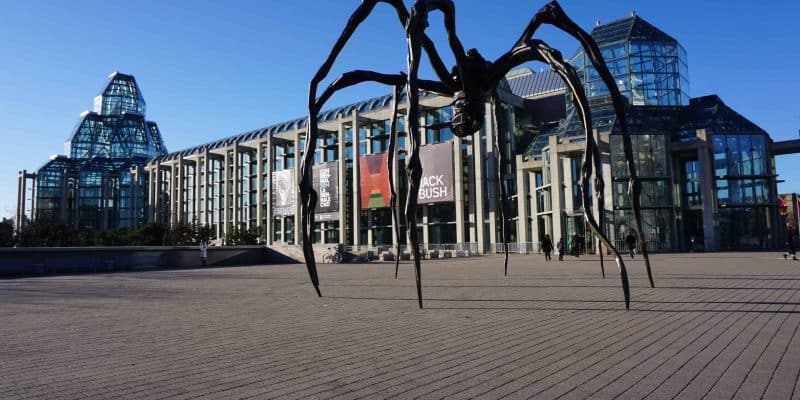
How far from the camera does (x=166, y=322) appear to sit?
6.83 metres

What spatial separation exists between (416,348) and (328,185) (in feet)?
180

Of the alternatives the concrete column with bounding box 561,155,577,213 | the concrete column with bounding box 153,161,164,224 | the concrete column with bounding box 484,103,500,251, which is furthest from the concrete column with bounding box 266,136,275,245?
the concrete column with bounding box 561,155,577,213

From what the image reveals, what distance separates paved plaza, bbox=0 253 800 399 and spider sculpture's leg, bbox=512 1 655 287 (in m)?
1.42

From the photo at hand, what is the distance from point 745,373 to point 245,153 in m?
74.3

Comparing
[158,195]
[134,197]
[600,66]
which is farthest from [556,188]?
[134,197]

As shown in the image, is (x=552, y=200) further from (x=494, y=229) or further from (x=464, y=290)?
(x=464, y=290)

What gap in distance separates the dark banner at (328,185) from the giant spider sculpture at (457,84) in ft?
165

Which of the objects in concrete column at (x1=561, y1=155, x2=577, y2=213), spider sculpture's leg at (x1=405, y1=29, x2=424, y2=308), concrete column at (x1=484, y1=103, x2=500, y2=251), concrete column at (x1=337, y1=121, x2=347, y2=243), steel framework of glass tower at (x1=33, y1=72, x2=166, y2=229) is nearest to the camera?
spider sculpture's leg at (x1=405, y1=29, x2=424, y2=308)

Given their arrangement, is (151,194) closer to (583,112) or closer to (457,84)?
(457,84)

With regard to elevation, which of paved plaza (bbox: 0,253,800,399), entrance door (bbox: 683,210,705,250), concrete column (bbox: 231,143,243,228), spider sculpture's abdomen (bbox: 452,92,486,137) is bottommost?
paved plaza (bbox: 0,253,800,399)

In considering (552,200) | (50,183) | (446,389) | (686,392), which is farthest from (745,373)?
(50,183)

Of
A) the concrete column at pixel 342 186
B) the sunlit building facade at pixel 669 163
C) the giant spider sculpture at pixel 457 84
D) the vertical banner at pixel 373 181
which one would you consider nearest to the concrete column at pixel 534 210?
the sunlit building facade at pixel 669 163

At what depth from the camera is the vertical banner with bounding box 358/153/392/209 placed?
5290cm

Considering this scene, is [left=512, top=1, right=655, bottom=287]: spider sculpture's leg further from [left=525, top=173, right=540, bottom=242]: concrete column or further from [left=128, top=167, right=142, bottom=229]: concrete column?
[left=128, top=167, right=142, bottom=229]: concrete column
